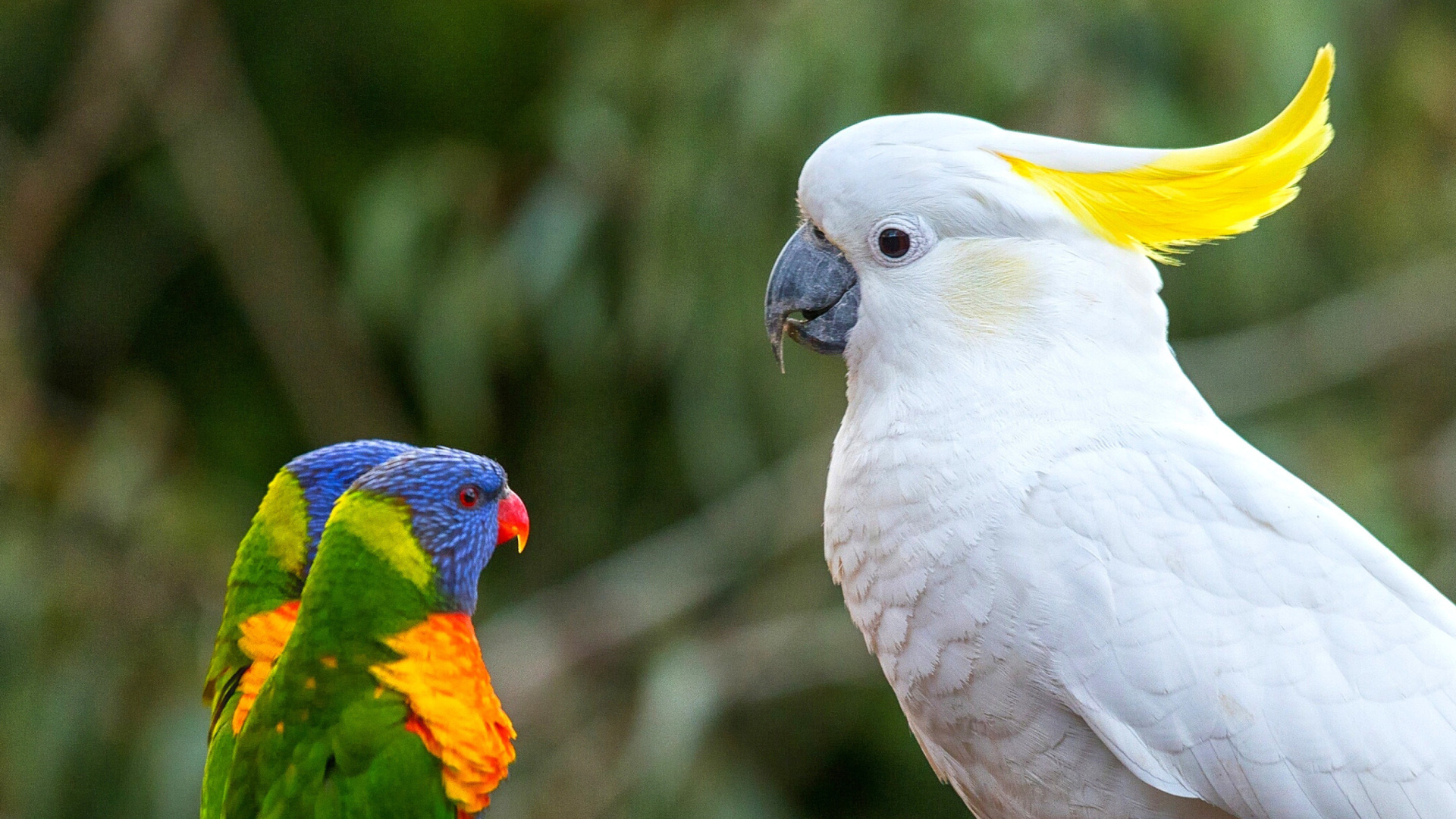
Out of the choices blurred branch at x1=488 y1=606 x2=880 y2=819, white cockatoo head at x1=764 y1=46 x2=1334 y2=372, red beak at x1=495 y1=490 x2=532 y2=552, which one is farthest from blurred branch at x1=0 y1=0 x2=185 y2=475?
white cockatoo head at x1=764 y1=46 x2=1334 y2=372

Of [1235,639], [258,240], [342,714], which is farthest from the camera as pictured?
[258,240]

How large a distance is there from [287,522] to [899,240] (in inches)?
20.5

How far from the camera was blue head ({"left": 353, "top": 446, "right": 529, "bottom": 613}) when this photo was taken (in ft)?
2.88

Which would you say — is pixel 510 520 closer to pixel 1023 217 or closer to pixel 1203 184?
pixel 1023 217

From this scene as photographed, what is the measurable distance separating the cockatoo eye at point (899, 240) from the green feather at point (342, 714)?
0.45 metres

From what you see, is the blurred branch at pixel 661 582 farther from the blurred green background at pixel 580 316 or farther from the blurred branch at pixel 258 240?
the blurred branch at pixel 258 240

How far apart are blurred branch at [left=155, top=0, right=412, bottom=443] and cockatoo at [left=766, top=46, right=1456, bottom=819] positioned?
1.91 m

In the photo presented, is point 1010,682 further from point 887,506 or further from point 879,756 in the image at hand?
point 879,756

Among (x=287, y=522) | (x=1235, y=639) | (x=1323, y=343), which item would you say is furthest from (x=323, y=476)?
(x=1323, y=343)

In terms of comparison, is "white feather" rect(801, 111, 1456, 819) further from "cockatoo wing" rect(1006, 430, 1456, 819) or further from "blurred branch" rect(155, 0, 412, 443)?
"blurred branch" rect(155, 0, 412, 443)

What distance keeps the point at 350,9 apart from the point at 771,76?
3.83 feet

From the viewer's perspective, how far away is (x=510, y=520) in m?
0.95

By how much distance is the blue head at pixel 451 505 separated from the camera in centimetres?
88

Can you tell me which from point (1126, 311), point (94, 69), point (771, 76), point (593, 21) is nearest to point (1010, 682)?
point (1126, 311)
